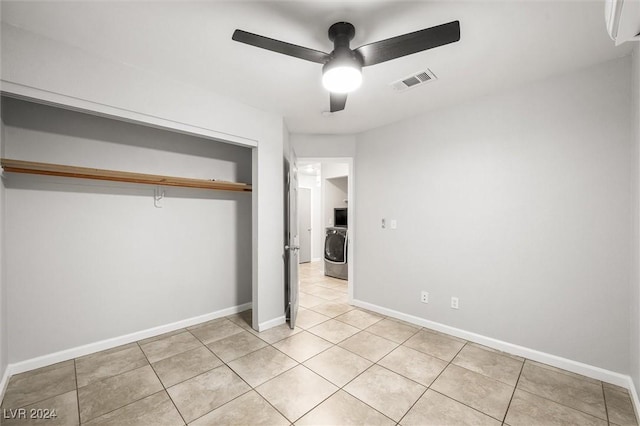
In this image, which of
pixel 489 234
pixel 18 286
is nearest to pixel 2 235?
pixel 18 286

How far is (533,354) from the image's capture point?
2.40 m

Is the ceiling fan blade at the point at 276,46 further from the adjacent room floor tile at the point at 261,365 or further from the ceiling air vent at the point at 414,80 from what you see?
the adjacent room floor tile at the point at 261,365

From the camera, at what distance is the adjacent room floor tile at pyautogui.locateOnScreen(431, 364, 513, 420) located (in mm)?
1819

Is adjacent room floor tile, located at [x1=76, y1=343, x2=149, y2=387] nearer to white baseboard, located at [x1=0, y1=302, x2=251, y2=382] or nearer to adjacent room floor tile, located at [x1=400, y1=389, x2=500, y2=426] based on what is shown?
white baseboard, located at [x1=0, y1=302, x2=251, y2=382]

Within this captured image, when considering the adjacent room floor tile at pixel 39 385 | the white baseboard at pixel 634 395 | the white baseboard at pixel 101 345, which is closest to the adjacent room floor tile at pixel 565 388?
the white baseboard at pixel 634 395

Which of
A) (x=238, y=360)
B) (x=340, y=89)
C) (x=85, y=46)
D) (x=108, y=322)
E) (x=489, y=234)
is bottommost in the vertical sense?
(x=238, y=360)

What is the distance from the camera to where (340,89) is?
1.78 m

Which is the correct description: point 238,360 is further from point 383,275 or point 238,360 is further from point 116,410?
point 383,275

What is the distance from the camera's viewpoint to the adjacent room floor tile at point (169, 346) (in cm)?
247

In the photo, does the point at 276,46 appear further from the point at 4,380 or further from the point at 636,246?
the point at 4,380

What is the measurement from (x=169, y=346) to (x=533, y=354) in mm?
3505

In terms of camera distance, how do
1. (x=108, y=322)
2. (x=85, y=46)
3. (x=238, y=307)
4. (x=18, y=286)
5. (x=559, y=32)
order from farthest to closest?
1. (x=238, y=307)
2. (x=108, y=322)
3. (x=18, y=286)
4. (x=85, y=46)
5. (x=559, y=32)

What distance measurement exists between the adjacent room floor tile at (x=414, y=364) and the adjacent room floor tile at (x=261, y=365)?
34.8 inches

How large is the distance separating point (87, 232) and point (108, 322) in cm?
91
